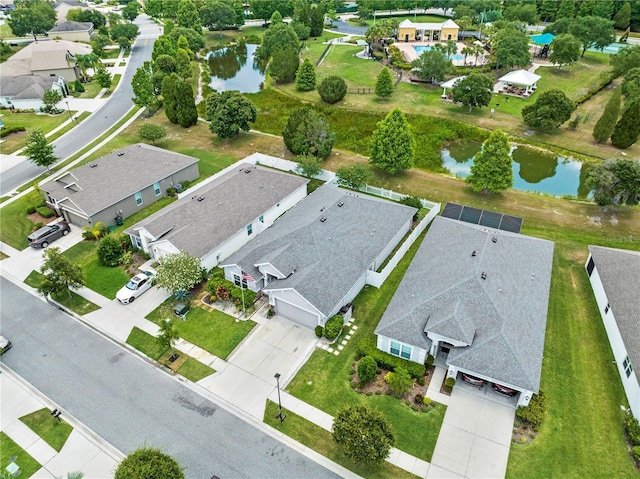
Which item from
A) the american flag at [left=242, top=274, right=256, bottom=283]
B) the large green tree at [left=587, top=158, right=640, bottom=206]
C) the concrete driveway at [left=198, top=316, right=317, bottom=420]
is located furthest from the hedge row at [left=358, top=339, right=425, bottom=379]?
the large green tree at [left=587, top=158, right=640, bottom=206]

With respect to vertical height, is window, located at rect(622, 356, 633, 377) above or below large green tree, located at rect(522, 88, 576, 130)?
below

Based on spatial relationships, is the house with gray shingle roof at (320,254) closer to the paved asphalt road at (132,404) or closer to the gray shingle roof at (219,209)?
the gray shingle roof at (219,209)

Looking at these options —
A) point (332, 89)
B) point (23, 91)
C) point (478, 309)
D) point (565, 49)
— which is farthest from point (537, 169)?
point (23, 91)

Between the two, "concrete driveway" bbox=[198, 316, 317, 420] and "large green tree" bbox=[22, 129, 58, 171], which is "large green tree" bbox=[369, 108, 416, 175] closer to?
"concrete driveway" bbox=[198, 316, 317, 420]

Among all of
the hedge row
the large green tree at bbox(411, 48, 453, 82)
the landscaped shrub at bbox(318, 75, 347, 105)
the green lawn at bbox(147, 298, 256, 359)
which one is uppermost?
the large green tree at bbox(411, 48, 453, 82)

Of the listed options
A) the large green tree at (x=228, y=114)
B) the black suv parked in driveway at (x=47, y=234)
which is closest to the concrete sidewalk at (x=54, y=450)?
the black suv parked in driveway at (x=47, y=234)

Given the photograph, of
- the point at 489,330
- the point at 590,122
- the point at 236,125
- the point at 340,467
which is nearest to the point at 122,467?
the point at 340,467
